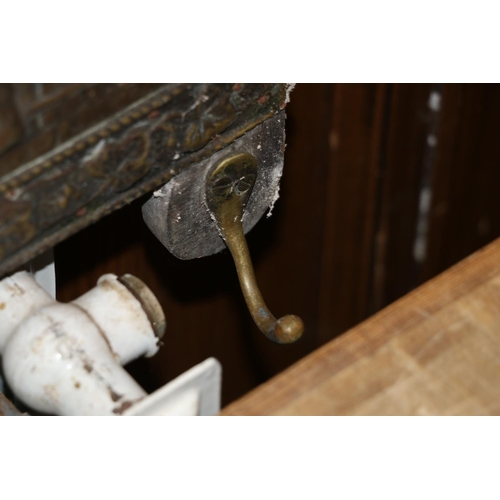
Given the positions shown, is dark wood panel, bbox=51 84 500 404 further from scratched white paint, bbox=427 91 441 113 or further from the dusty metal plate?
the dusty metal plate

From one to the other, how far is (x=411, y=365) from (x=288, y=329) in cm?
7

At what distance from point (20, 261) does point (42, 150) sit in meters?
0.06

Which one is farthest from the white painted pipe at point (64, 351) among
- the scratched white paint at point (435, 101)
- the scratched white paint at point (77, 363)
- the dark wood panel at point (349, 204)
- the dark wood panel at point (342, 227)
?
the scratched white paint at point (435, 101)

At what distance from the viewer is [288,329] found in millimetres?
494

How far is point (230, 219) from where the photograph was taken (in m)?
0.54

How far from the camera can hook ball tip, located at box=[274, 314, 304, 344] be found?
0.49 metres

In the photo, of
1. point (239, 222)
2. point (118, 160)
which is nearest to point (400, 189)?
point (239, 222)

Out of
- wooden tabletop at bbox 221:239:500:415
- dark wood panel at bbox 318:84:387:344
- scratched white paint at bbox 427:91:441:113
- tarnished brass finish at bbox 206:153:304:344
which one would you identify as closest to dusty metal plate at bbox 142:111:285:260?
tarnished brass finish at bbox 206:153:304:344

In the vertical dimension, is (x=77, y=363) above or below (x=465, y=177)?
above

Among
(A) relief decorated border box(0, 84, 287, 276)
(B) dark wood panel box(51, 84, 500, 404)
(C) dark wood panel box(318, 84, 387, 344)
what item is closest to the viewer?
(A) relief decorated border box(0, 84, 287, 276)

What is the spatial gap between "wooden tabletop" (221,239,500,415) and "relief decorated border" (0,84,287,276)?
0.41ft

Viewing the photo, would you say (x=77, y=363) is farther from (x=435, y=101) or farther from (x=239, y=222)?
(x=435, y=101)

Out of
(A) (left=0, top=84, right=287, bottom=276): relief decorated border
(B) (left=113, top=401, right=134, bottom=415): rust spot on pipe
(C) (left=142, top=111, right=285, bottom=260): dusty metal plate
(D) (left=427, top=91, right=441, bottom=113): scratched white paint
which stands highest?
(A) (left=0, top=84, right=287, bottom=276): relief decorated border

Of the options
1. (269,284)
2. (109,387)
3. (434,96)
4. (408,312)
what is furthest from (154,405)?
(434,96)
